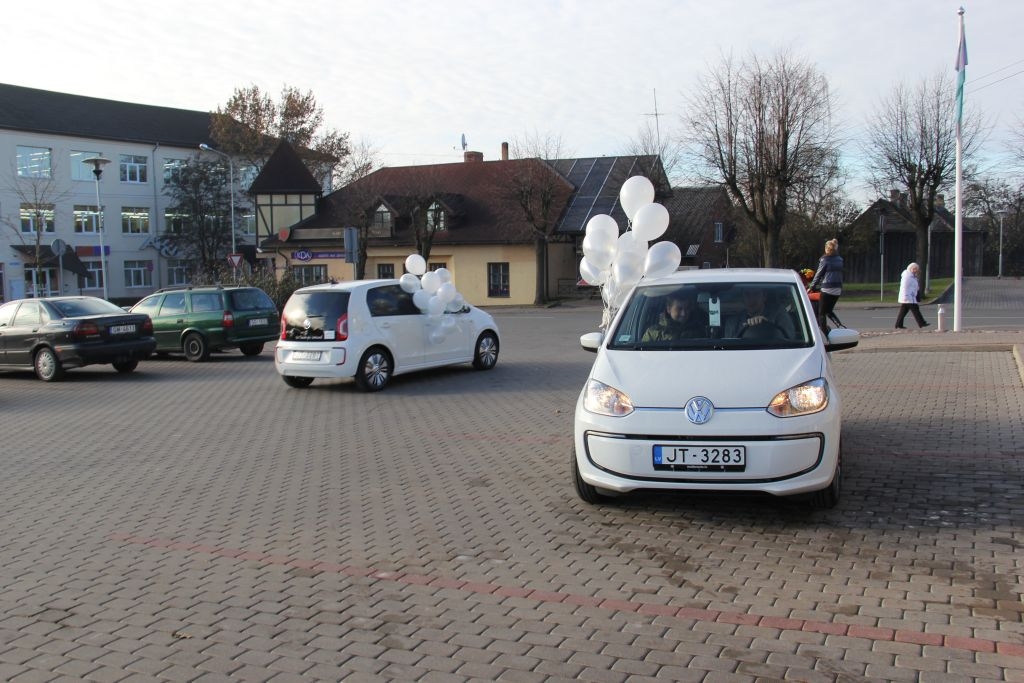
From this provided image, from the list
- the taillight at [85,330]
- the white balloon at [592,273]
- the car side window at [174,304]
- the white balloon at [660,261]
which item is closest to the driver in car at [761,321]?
the white balloon at [660,261]

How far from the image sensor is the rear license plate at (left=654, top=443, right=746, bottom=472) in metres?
5.80

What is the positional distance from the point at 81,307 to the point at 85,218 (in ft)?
162

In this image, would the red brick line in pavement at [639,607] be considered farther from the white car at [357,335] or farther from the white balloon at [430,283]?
the white balloon at [430,283]

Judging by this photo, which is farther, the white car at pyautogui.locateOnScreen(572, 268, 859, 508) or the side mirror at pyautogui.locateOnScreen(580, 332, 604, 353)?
the side mirror at pyautogui.locateOnScreen(580, 332, 604, 353)

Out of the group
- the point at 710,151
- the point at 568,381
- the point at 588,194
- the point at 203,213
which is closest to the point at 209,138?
the point at 203,213

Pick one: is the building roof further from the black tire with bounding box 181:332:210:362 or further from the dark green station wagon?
the black tire with bounding box 181:332:210:362

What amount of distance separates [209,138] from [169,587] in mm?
71356

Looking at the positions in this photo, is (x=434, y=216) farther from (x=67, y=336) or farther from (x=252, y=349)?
(x=67, y=336)

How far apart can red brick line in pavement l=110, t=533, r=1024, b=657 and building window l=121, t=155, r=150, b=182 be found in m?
65.2

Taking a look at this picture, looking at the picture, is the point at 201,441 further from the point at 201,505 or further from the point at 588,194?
the point at 588,194

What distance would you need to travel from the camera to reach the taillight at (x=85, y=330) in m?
16.2

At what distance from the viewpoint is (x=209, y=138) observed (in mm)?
71062

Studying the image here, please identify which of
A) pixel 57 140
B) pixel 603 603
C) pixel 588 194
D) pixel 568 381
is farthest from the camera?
pixel 57 140

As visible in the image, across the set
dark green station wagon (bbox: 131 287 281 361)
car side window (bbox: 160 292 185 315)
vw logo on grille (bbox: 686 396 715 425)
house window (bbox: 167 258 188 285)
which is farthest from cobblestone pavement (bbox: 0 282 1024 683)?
house window (bbox: 167 258 188 285)
